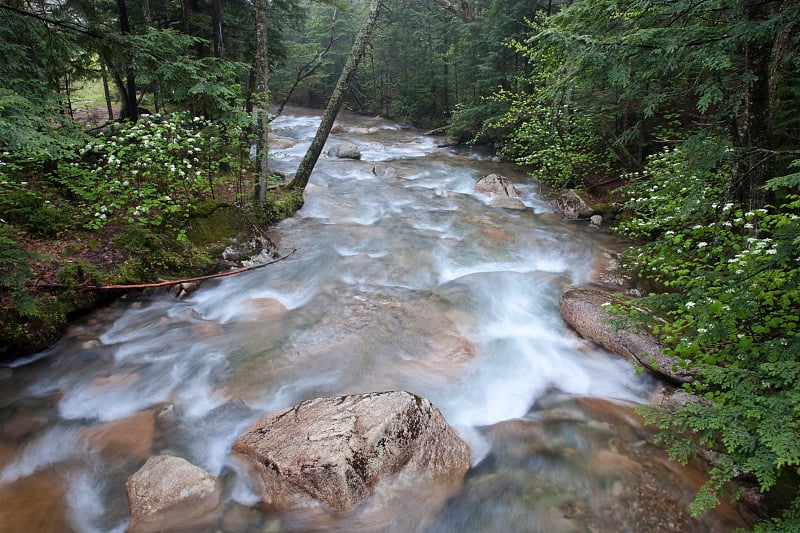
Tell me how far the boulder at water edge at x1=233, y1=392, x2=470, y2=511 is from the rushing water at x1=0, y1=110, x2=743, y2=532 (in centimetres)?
18

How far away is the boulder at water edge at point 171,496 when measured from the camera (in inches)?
140

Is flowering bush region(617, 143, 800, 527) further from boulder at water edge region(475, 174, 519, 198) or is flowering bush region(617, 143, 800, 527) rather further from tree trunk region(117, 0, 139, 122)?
tree trunk region(117, 0, 139, 122)

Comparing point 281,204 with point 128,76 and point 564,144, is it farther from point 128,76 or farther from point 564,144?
point 564,144

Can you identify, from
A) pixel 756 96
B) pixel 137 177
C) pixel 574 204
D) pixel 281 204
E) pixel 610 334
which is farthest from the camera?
pixel 574 204

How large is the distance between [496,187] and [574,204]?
283 cm

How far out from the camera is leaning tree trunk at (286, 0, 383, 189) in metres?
10.5

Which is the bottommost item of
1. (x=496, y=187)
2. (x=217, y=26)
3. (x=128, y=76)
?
(x=496, y=187)

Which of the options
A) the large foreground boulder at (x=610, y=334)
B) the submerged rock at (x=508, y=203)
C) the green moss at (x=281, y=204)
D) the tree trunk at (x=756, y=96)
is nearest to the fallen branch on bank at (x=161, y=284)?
the green moss at (x=281, y=204)

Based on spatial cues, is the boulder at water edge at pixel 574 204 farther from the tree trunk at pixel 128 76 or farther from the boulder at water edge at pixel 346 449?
the tree trunk at pixel 128 76

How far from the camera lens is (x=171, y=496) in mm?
3693

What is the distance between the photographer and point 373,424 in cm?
386

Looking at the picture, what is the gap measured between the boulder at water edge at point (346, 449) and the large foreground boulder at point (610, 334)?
2.12 m

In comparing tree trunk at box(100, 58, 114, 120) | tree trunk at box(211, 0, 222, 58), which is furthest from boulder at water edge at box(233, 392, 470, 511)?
tree trunk at box(100, 58, 114, 120)

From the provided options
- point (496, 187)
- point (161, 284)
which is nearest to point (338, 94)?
point (496, 187)
